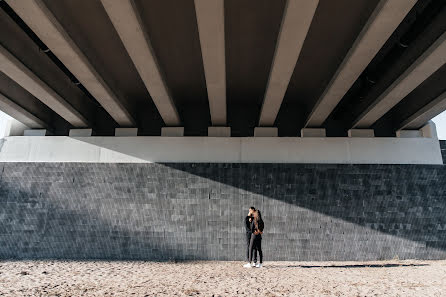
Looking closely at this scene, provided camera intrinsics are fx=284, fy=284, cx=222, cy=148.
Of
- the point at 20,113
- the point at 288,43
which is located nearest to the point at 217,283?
the point at 288,43

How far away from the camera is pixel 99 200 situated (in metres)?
11.0

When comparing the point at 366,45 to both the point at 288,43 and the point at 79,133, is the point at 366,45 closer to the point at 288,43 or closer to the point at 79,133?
the point at 288,43

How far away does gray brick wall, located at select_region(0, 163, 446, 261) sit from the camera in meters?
10.3

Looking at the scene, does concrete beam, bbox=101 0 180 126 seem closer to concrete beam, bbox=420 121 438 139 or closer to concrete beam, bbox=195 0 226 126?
concrete beam, bbox=195 0 226 126

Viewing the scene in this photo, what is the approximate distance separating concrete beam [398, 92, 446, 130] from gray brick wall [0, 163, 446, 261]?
1.65 metres

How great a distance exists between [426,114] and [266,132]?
18.4 feet

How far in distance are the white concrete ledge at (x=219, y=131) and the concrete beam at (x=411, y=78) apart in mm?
4944

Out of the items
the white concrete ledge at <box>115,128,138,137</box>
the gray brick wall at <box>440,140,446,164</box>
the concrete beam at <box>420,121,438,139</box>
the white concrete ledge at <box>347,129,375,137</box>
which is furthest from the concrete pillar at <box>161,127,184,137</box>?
the gray brick wall at <box>440,140,446,164</box>

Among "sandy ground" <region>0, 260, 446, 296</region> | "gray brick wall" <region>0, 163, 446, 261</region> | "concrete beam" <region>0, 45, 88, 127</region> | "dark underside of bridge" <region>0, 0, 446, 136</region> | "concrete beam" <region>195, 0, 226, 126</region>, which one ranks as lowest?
"sandy ground" <region>0, 260, 446, 296</region>

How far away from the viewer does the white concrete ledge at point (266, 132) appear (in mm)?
11391

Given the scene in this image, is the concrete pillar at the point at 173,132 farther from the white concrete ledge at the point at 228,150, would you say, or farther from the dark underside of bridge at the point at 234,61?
the dark underside of bridge at the point at 234,61

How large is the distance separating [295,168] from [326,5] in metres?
6.00

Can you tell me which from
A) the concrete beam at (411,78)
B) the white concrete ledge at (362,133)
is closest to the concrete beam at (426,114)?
the white concrete ledge at (362,133)

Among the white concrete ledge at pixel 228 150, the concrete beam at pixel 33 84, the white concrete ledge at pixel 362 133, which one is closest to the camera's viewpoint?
the concrete beam at pixel 33 84
